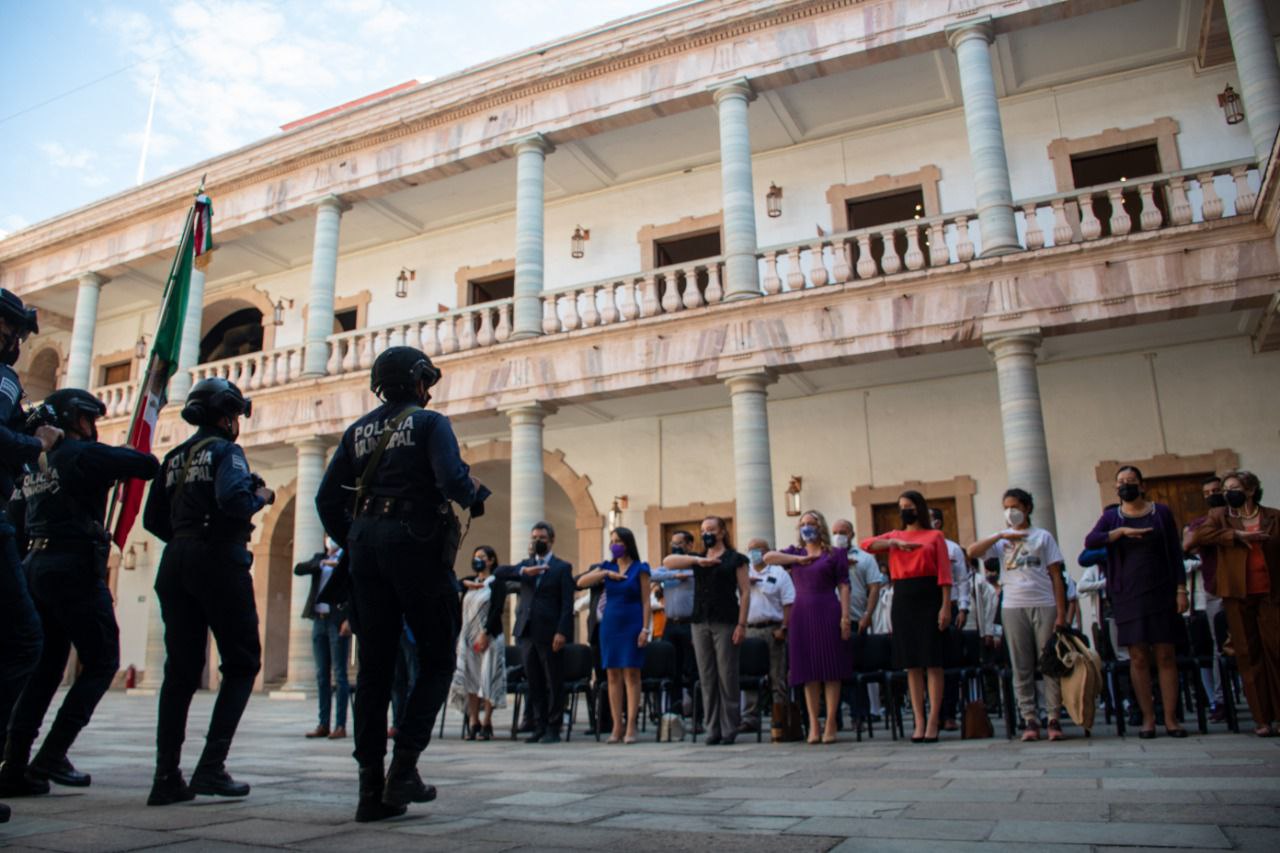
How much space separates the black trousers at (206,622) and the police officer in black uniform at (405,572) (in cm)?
72

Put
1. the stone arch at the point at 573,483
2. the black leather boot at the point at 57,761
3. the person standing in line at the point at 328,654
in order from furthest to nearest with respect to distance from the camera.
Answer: the stone arch at the point at 573,483
the person standing in line at the point at 328,654
the black leather boot at the point at 57,761

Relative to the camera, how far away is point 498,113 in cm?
1577

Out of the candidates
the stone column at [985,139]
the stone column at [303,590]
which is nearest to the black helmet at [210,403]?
the stone column at [985,139]

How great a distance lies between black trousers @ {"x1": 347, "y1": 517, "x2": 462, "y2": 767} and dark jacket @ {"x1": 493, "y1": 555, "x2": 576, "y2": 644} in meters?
4.38

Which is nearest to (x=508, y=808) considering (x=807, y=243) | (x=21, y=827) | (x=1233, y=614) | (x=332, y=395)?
(x=21, y=827)

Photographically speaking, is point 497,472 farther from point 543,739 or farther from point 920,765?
point 920,765

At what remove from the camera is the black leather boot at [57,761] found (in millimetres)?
4609

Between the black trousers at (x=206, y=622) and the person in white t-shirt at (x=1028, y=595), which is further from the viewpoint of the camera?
the person in white t-shirt at (x=1028, y=595)

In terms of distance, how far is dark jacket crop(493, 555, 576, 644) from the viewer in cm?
841

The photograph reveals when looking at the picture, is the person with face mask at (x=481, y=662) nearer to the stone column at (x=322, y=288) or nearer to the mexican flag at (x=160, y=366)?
the mexican flag at (x=160, y=366)

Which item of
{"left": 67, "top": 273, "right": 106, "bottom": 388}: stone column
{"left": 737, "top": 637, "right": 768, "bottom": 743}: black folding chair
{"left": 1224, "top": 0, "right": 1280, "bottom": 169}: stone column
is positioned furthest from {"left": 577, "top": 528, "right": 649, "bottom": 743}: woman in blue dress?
{"left": 67, "top": 273, "right": 106, "bottom": 388}: stone column

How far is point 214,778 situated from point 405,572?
4.48ft

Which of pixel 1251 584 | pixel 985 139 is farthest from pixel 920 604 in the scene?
pixel 985 139

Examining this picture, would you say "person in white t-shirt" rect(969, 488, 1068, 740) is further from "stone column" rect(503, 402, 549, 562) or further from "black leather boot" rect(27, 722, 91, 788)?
"stone column" rect(503, 402, 549, 562)
